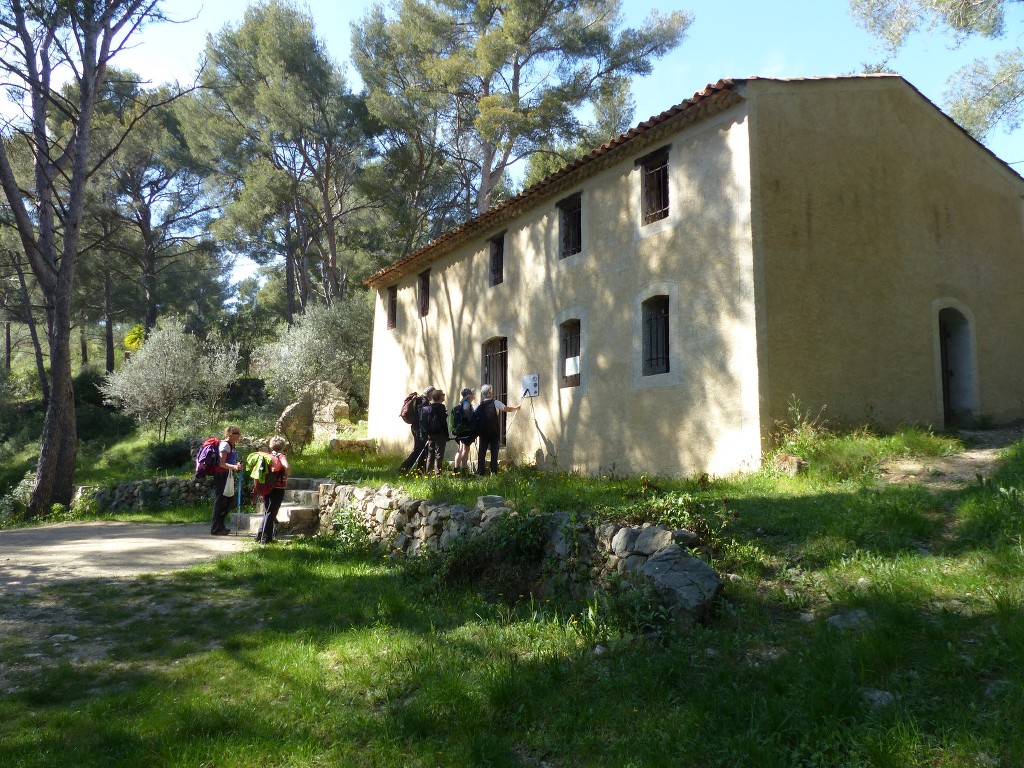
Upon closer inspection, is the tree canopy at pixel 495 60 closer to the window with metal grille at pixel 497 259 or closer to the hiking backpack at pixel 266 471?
the window with metal grille at pixel 497 259

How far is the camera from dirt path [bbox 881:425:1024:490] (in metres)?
6.77

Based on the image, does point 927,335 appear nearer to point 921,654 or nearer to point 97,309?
point 921,654

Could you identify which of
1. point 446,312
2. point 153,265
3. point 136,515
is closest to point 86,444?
point 153,265

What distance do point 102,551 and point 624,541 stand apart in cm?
688

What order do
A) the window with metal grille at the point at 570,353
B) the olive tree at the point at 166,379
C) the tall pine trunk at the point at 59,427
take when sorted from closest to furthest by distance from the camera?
the window with metal grille at the point at 570,353
the tall pine trunk at the point at 59,427
the olive tree at the point at 166,379

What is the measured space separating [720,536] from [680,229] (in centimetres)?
570

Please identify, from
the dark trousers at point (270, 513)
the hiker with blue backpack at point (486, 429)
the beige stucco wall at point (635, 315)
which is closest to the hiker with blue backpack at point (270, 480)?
the dark trousers at point (270, 513)

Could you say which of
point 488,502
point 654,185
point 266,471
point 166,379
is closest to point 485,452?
point 266,471

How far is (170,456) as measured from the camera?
1647 centimetres

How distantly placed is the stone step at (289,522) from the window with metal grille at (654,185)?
6730 mm

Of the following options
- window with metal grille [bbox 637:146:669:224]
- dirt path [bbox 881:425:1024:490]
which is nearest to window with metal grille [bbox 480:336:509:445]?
window with metal grille [bbox 637:146:669:224]

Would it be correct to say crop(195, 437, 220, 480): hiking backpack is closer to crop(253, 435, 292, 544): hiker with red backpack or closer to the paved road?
the paved road

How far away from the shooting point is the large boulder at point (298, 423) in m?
19.1

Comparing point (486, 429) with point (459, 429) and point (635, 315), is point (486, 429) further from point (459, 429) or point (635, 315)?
point (635, 315)
